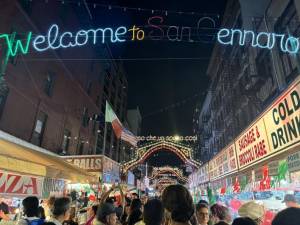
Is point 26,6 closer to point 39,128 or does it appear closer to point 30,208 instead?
point 39,128

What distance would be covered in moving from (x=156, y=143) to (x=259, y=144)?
23302 millimetres

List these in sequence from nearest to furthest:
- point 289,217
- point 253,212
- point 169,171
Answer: point 289,217, point 253,212, point 169,171

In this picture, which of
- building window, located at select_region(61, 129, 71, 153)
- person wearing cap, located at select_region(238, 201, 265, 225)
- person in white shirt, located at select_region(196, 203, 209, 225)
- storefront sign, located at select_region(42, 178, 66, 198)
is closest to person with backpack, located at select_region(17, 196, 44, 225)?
storefront sign, located at select_region(42, 178, 66, 198)

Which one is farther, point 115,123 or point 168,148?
point 168,148

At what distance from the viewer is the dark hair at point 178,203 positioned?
2.43 m

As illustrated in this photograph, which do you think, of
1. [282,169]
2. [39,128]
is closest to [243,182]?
[282,169]

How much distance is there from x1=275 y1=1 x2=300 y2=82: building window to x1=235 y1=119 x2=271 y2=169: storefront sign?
8221mm

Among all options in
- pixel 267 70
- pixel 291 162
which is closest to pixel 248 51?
pixel 267 70

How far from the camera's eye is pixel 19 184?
569 cm

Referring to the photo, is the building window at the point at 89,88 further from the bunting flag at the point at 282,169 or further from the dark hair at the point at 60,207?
the bunting flag at the point at 282,169

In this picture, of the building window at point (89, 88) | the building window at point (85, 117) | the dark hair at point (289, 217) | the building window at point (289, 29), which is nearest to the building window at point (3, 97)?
the building window at point (85, 117)

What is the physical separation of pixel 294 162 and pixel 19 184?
601 centimetres

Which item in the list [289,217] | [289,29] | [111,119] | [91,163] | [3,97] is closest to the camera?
[289,217]

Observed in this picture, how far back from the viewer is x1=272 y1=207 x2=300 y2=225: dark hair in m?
1.90
